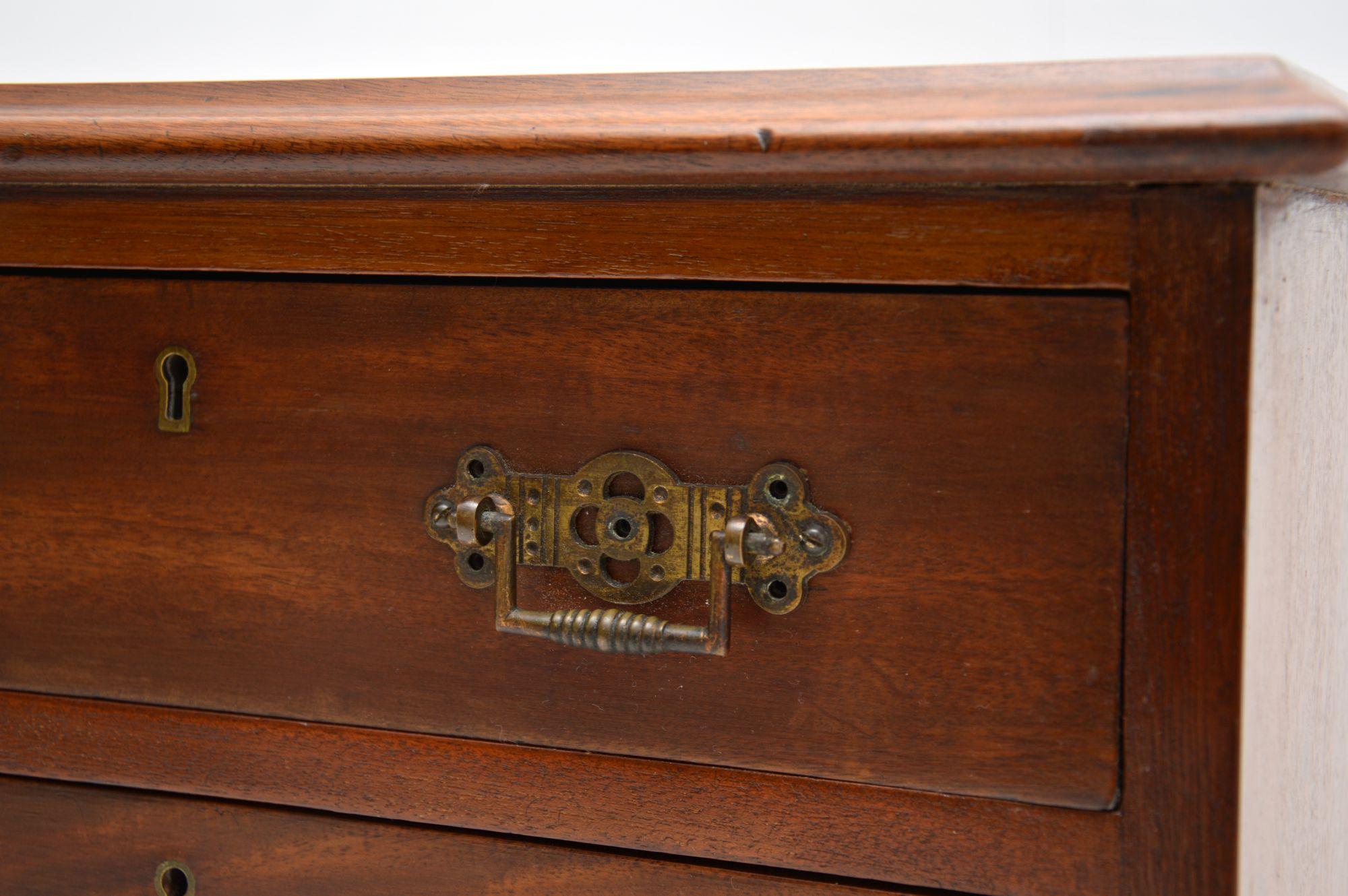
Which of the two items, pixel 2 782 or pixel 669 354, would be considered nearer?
pixel 669 354

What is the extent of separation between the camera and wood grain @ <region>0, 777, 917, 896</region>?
23.3 inches

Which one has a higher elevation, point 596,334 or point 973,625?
point 596,334

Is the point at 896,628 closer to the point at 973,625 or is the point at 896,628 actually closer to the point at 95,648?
the point at 973,625

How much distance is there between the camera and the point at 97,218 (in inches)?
24.6

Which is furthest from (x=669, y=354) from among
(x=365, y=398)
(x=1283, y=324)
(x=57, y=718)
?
(x=57, y=718)

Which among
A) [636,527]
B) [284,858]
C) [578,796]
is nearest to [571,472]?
[636,527]

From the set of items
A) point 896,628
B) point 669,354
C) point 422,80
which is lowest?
point 896,628

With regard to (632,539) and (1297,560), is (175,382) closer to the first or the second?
(632,539)

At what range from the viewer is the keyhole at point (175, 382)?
2.05 ft

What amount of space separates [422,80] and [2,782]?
1.49ft

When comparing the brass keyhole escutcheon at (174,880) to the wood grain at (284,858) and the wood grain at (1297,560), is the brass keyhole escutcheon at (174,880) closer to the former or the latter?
the wood grain at (284,858)

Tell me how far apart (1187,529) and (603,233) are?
0.28 metres

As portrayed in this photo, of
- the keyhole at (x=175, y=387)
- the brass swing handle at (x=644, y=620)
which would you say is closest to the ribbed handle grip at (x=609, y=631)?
the brass swing handle at (x=644, y=620)

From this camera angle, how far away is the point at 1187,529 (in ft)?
1.61
